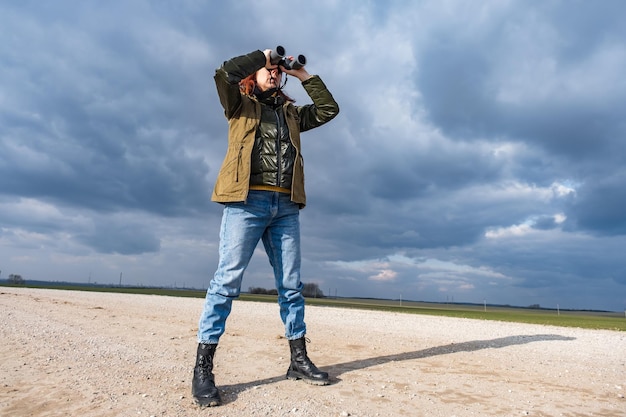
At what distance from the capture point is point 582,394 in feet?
13.2

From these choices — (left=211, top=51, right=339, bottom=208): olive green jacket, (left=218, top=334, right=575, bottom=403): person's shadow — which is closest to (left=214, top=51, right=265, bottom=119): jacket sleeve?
(left=211, top=51, right=339, bottom=208): olive green jacket

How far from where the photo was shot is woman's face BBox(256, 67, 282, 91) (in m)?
4.57

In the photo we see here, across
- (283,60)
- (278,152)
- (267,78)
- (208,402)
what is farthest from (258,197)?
(208,402)

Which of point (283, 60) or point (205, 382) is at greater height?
point (283, 60)

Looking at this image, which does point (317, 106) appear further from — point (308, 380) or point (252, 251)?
point (308, 380)

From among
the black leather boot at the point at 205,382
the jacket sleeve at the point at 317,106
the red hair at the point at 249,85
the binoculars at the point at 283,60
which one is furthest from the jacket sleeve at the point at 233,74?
the black leather boot at the point at 205,382

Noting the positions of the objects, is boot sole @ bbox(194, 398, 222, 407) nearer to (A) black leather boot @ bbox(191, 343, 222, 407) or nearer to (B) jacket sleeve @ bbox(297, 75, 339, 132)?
(A) black leather boot @ bbox(191, 343, 222, 407)

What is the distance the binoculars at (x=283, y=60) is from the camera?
421 cm

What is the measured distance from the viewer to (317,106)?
4.90 metres

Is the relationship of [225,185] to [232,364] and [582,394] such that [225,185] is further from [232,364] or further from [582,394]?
[582,394]

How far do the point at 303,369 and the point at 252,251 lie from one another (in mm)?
1283

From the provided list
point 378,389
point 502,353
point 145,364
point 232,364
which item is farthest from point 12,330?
point 502,353

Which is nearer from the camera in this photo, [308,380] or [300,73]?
[308,380]

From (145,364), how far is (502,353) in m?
5.40
